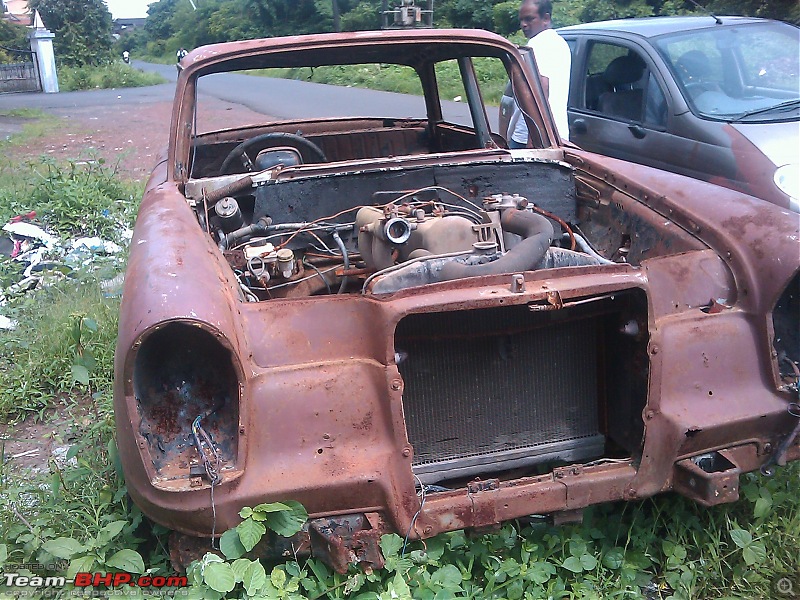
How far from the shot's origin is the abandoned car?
1992mm

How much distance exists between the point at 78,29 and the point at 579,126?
40.6m

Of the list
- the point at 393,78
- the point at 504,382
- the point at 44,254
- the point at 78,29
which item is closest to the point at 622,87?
the point at 504,382

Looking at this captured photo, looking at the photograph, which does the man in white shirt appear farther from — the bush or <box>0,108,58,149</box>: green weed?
the bush

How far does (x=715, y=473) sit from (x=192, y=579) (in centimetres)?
147

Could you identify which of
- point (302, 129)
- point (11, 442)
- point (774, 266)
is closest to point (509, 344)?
point (774, 266)

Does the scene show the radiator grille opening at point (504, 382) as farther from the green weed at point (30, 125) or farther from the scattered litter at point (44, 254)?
the green weed at point (30, 125)

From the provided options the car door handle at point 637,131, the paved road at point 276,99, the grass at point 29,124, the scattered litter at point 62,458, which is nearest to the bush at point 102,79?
the paved road at point 276,99

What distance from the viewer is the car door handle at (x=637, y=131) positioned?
5.26 metres

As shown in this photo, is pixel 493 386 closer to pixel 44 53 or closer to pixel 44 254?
pixel 44 254

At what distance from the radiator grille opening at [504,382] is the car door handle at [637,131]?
322 centimetres

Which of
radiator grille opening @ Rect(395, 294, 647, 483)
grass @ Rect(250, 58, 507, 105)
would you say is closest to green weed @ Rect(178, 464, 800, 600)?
radiator grille opening @ Rect(395, 294, 647, 483)

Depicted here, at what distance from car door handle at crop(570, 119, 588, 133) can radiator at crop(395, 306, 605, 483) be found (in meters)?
3.43

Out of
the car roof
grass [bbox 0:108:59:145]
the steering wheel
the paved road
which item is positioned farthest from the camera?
the paved road

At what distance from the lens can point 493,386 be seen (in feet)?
7.77
